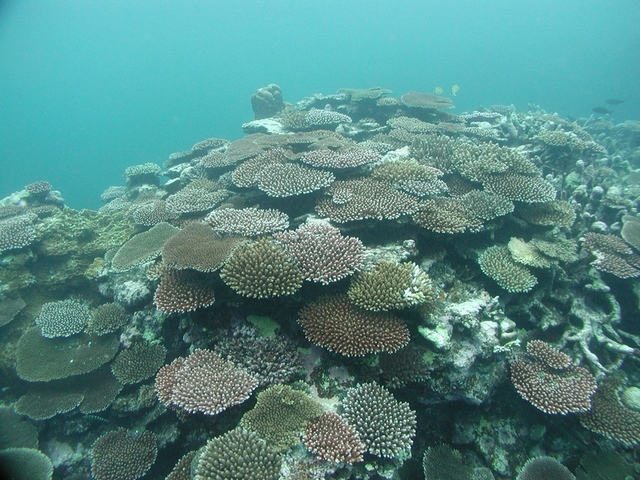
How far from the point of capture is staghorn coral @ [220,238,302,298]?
487cm

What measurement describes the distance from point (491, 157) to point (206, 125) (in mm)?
140651

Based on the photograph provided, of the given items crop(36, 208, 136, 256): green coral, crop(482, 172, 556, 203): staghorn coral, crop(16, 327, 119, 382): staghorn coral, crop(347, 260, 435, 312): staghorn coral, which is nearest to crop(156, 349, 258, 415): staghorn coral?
crop(347, 260, 435, 312): staghorn coral

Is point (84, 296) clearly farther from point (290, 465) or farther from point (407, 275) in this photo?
point (407, 275)

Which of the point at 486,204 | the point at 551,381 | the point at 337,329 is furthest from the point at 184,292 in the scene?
the point at 551,381

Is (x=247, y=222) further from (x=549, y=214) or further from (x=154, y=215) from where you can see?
(x=549, y=214)

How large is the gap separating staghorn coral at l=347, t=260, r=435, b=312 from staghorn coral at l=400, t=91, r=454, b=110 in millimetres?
10003

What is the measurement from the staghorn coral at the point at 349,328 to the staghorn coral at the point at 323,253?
438mm

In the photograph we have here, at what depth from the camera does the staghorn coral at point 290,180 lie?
6926 millimetres

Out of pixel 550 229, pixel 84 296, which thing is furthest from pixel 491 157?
pixel 84 296

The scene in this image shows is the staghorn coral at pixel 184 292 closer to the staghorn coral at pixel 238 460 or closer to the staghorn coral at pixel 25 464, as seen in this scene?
the staghorn coral at pixel 238 460

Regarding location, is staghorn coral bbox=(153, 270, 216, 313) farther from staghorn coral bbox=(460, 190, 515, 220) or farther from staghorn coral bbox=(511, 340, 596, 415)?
staghorn coral bbox=(460, 190, 515, 220)

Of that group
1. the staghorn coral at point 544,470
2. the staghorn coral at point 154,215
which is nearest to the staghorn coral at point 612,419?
the staghorn coral at point 544,470

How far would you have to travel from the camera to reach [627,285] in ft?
23.2

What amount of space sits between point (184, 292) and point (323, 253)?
2.34 metres
